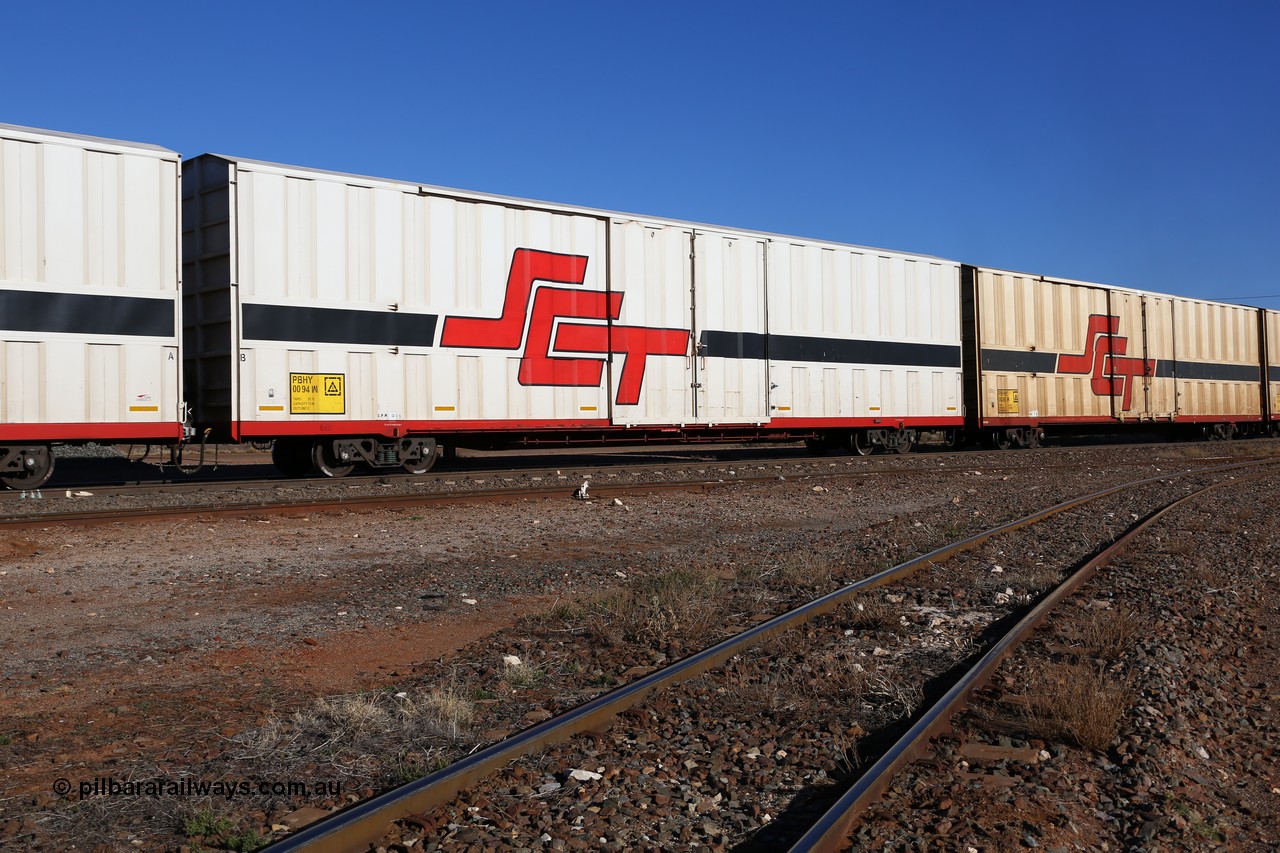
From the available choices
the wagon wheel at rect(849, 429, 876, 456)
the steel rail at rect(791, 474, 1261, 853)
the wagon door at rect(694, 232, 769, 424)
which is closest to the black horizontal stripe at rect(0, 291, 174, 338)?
the wagon door at rect(694, 232, 769, 424)

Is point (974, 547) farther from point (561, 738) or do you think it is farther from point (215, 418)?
point (215, 418)

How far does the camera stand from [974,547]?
9.62 metres

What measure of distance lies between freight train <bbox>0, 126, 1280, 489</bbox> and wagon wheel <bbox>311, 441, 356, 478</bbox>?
0.04 meters

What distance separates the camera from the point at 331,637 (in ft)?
20.3

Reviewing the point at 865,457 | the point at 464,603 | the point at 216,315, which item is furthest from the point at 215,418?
the point at 865,457

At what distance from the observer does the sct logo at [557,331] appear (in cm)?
1561

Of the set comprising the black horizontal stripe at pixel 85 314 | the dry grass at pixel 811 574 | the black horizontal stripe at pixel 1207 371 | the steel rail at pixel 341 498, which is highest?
the black horizontal stripe at pixel 1207 371

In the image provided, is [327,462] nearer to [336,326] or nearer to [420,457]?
[420,457]

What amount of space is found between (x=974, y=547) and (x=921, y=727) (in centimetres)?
596

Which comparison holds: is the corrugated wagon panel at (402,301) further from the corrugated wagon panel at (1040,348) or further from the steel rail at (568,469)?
the corrugated wagon panel at (1040,348)

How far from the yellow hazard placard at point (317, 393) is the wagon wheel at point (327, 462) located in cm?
106

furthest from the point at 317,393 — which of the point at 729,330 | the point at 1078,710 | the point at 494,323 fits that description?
the point at 1078,710

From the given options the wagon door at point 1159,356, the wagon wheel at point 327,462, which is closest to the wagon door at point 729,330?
the wagon wheel at point 327,462

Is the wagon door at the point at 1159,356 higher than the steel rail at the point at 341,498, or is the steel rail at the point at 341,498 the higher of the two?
the wagon door at the point at 1159,356
